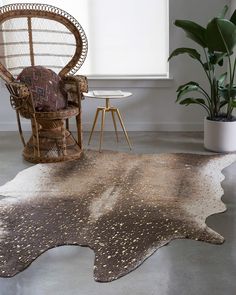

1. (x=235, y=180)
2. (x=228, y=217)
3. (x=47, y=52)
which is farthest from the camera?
(x=47, y=52)

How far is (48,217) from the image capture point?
2309mm

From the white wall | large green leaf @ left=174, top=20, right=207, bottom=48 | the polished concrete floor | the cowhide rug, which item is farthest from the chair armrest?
the polished concrete floor

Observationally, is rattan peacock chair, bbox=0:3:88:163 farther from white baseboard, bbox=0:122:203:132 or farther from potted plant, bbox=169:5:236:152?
potted plant, bbox=169:5:236:152

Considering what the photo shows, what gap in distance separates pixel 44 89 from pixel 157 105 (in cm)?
142

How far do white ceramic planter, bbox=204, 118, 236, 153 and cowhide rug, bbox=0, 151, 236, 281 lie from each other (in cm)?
12

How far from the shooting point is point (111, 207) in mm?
2422

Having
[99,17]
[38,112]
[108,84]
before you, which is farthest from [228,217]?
[99,17]

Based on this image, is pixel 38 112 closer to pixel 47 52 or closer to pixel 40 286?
pixel 47 52

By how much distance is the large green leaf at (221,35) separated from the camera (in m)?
3.02

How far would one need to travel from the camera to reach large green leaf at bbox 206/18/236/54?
9.91ft

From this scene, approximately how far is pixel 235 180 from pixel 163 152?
0.86 m

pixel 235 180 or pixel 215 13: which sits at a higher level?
pixel 215 13

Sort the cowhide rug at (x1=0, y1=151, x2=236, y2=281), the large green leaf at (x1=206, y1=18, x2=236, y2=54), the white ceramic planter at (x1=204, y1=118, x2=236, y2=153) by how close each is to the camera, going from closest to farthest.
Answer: the cowhide rug at (x1=0, y1=151, x2=236, y2=281) → the large green leaf at (x1=206, y1=18, x2=236, y2=54) → the white ceramic planter at (x1=204, y1=118, x2=236, y2=153)

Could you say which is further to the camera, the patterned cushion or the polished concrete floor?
the patterned cushion
